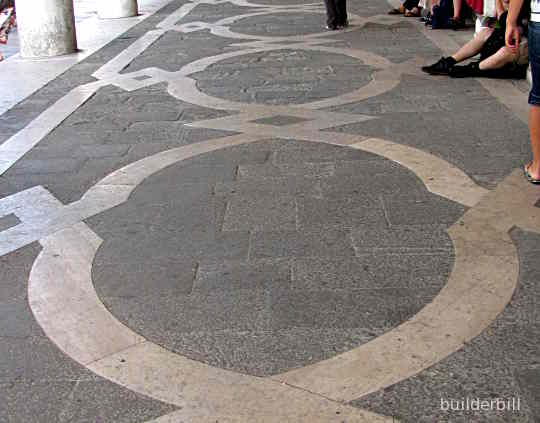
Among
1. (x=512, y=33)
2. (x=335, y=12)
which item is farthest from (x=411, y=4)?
(x=512, y=33)

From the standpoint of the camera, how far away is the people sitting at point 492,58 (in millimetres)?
7695

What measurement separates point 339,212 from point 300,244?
19.6 inches

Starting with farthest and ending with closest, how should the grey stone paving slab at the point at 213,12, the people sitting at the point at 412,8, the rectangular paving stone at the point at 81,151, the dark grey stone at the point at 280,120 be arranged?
1. the grey stone paving slab at the point at 213,12
2. the people sitting at the point at 412,8
3. the dark grey stone at the point at 280,120
4. the rectangular paving stone at the point at 81,151

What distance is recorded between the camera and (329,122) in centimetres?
655

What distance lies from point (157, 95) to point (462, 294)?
4.93 metres

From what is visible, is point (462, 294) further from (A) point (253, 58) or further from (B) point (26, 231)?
(A) point (253, 58)

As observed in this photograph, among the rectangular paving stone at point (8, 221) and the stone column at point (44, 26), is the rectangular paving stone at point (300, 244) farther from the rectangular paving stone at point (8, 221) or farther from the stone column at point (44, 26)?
the stone column at point (44, 26)

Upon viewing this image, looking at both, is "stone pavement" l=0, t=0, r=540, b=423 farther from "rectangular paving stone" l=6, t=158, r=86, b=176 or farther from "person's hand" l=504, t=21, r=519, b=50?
"person's hand" l=504, t=21, r=519, b=50

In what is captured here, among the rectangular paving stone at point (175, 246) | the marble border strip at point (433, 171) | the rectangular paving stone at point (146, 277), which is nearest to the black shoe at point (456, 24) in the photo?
the marble border strip at point (433, 171)

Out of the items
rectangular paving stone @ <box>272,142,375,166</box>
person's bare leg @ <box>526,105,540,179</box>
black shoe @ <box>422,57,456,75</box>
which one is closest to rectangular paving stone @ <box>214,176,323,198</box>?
rectangular paving stone @ <box>272,142,375,166</box>

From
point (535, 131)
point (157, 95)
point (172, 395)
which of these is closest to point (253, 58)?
point (157, 95)

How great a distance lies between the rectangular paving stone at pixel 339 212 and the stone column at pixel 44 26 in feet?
20.6

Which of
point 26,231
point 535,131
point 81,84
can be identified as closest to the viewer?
point 26,231

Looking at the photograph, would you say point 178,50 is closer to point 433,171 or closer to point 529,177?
point 433,171
